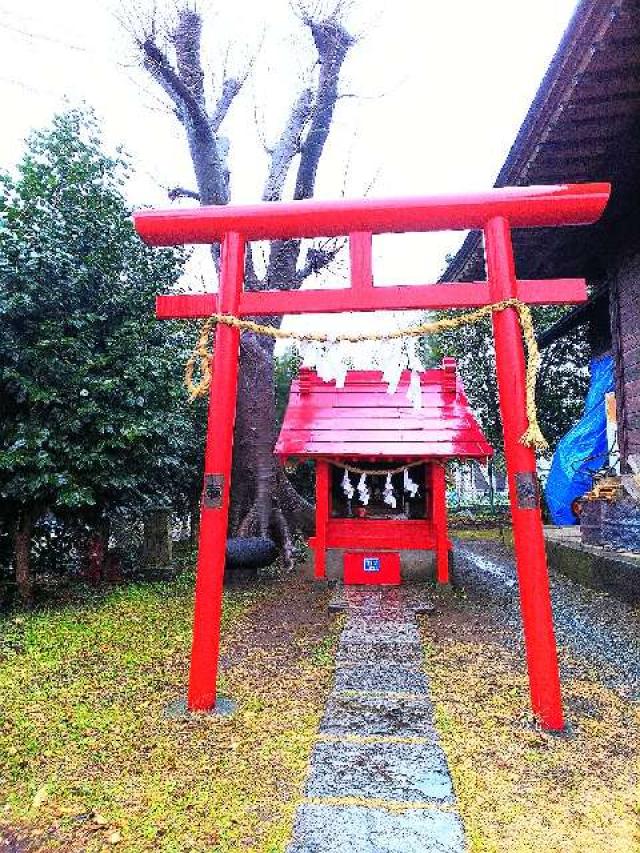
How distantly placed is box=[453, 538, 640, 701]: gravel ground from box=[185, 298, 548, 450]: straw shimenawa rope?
7.56ft

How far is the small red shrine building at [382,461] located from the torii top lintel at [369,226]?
13.8 ft

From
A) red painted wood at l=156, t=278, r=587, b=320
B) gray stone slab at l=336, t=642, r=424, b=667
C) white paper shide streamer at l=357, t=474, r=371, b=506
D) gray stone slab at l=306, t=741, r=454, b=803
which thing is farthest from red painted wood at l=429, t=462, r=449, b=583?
gray stone slab at l=306, t=741, r=454, b=803

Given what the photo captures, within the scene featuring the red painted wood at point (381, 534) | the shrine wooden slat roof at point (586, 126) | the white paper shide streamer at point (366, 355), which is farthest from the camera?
the red painted wood at point (381, 534)

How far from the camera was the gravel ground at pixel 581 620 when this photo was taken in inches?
196

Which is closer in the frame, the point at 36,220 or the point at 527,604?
the point at 527,604

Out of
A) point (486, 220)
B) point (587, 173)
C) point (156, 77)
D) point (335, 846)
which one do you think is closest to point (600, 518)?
point (587, 173)

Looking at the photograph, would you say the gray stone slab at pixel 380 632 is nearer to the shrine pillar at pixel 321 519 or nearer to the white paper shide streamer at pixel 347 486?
the shrine pillar at pixel 321 519

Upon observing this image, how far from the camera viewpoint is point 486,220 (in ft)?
14.4

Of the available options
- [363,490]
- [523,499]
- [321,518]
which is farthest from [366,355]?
[321,518]

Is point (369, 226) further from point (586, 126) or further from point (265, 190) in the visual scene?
point (265, 190)

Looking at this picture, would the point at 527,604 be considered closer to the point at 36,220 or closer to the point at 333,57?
the point at 36,220

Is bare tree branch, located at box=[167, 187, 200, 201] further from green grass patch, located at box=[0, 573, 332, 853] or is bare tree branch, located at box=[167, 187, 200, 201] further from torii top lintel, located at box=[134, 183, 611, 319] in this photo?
green grass patch, located at box=[0, 573, 332, 853]

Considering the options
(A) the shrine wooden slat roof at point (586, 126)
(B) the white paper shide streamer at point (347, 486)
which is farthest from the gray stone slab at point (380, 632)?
(A) the shrine wooden slat roof at point (586, 126)

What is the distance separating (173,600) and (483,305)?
5565 mm
